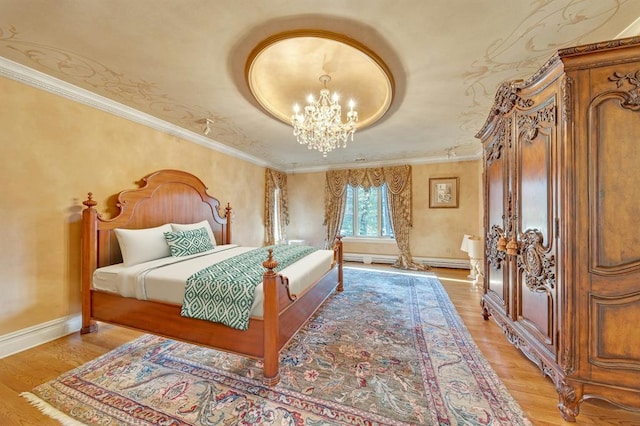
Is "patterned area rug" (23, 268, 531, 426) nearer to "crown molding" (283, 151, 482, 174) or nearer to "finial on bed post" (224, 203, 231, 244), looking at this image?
"finial on bed post" (224, 203, 231, 244)

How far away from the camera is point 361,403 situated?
1.52 m

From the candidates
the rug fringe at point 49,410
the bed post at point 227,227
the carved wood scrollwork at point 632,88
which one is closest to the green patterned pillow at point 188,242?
the bed post at point 227,227

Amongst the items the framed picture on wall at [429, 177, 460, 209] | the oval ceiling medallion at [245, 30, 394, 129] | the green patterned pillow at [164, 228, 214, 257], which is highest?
the oval ceiling medallion at [245, 30, 394, 129]

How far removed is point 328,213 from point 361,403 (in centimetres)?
464

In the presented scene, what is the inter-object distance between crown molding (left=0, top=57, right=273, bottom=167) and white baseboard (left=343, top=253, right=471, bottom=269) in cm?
416

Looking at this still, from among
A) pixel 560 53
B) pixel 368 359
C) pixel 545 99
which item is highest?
pixel 560 53

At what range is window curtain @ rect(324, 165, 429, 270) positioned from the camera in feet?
17.7

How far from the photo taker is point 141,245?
2.61 meters

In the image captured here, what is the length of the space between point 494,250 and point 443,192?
3.22 metres

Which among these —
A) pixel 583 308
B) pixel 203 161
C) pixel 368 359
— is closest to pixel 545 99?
pixel 583 308

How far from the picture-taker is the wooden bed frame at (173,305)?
1.72 meters

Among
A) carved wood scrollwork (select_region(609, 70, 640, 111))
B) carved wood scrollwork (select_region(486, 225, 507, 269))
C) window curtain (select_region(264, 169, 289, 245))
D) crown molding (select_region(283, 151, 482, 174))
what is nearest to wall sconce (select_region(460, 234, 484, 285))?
carved wood scrollwork (select_region(486, 225, 507, 269))

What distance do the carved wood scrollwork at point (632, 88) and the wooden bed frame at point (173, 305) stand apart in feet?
7.53

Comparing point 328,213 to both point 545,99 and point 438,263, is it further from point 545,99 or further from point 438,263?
point 545,99
